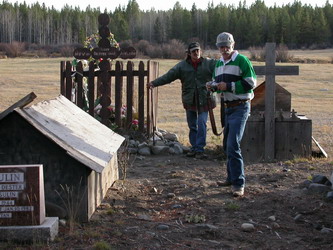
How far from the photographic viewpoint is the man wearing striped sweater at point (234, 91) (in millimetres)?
6844

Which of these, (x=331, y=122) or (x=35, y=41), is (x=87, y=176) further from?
(x=35, y=41)

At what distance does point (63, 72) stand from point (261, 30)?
88385 mm

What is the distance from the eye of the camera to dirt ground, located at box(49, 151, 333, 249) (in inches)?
202

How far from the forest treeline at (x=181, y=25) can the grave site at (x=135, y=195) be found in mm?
71716

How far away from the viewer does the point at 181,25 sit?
4104 inches

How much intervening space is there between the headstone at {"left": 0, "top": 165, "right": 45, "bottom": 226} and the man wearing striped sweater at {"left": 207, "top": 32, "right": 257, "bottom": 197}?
2.70 metres

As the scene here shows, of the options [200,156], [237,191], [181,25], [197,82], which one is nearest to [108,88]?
[197,82]

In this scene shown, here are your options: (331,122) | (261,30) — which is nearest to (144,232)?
(331,122)

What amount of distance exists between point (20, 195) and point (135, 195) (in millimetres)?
2187

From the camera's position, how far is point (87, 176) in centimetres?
555

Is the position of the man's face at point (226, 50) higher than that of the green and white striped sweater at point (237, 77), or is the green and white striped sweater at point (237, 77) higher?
the man's face at point (226, 50)

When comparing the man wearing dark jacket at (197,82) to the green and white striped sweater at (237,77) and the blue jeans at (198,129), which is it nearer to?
the blue jeans at (198,129)

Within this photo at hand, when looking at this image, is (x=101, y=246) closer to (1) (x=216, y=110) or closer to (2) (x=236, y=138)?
(2) (x=236, y=138)

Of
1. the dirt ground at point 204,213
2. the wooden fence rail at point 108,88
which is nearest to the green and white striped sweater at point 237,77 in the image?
the dirt ground at point 204,213
